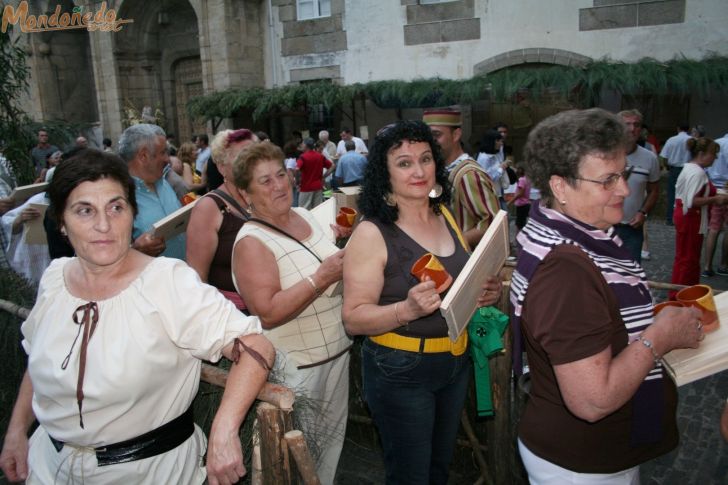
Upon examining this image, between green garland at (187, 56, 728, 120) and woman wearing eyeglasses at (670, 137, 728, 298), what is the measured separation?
5581 millimetres

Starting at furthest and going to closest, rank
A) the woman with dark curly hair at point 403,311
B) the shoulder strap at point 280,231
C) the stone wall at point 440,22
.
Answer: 1. the stone wall at point 440,22
2. the shoulder strap at point 280,231
3. the woman with dark curly hair at point 403,311

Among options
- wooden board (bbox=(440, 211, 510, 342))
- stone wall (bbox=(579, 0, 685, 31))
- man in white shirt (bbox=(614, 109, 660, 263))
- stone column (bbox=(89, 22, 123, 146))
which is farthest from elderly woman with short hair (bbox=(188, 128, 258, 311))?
stone column (bbox=(89, 22, 123, 146))

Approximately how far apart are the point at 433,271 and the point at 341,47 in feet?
49.6

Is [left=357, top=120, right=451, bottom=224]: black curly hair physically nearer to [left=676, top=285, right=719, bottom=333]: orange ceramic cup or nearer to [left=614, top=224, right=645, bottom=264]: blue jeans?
[left=676, top=285, right=719, bottom=333]: orange ceramic cup

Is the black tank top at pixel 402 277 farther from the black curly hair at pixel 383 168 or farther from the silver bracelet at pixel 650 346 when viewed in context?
the silver bracelet at pixel 650 346

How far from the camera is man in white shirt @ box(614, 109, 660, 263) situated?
17.9 feet

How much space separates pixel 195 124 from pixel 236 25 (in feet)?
16.2

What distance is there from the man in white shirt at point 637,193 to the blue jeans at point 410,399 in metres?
3.68

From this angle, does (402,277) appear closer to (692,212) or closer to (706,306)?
(706,306)

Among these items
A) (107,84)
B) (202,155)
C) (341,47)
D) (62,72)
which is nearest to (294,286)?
(202,155)

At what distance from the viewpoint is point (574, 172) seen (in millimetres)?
1845

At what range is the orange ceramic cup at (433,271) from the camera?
2045 millimetres

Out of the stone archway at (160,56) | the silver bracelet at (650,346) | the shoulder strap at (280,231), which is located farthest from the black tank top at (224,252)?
the stone archway at (160,56)

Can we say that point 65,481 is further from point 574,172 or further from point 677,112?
point 677,112
